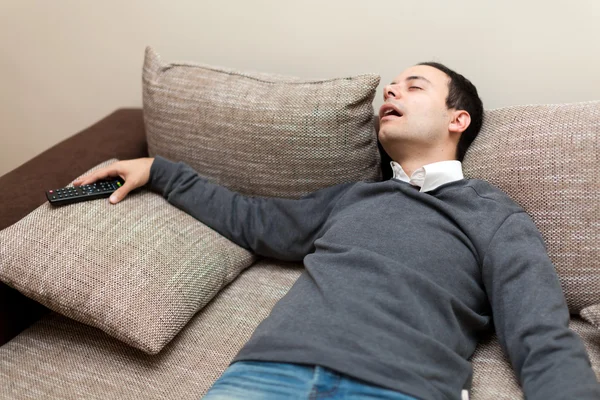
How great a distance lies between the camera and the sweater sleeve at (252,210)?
4.95 ft

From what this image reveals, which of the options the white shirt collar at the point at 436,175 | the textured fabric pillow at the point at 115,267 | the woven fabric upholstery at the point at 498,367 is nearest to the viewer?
the woven fabric upholstery at the point at 498,367

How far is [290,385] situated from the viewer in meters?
1.07

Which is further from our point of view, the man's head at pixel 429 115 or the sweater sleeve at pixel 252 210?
the sweater sleeve at pixel 252 210

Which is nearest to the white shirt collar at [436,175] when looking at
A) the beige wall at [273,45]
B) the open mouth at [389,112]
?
the open mouth at [389,112]

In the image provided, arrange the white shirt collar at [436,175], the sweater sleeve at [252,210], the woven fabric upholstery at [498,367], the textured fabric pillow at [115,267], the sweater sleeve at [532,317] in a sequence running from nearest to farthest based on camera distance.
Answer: the sweater sleeve at [532,317], the woven fabric upholstery at [498,367], the textured fabric pillow at [115,267], the white shirt collar at [436,175], the sweater sleeve at [252,210]

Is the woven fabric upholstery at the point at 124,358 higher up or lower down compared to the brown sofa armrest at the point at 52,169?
lower down

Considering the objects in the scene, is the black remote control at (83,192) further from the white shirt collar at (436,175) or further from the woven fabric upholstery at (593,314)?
the woven fabric upholstery at (593,314)

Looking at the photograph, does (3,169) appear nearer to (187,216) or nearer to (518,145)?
(187,216)

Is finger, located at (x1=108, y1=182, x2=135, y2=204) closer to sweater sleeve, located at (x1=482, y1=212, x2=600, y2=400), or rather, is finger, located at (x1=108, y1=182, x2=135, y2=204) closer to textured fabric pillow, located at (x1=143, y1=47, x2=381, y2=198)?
textured fabric pillow, located at (x1=143, y1=47, x2=381, y2=198)

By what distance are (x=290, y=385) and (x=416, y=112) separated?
0.71 metres

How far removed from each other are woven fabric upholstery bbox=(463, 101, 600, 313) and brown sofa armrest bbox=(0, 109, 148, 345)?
1.06 metres

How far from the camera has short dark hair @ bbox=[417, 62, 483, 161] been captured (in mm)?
1458

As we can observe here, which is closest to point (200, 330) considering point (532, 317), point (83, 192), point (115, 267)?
point (115, 267)

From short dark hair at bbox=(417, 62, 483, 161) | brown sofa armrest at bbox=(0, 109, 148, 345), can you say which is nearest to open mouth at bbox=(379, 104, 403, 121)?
short dark hair at bbox=(417, 62, 483, 161)
